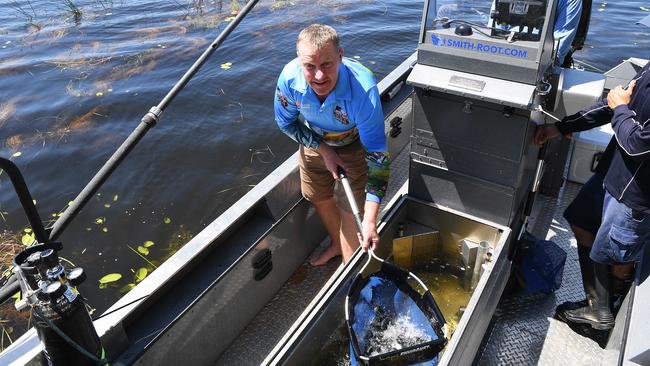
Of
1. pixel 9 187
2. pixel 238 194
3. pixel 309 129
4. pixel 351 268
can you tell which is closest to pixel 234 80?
pixel 238 194

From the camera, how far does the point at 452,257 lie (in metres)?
2.81

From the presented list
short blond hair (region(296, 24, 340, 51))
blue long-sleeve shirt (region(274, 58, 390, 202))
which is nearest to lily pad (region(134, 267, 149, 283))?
blue long-sleeve shirt (region(274, 58, 390, 202))

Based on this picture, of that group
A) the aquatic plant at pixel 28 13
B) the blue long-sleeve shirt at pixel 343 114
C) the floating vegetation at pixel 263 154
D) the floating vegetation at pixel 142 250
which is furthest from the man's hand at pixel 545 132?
the aquatic plant at pixel 28 13

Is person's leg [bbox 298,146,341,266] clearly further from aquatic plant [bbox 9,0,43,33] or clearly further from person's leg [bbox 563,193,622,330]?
aquatic plant [bbox 9,0,43,33]

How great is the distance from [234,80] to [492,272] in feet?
18.0

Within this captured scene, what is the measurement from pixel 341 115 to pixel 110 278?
2.48 m

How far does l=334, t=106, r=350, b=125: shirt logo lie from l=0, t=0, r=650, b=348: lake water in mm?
2291

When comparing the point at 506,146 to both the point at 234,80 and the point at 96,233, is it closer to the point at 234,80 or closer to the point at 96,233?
the point at 96,233

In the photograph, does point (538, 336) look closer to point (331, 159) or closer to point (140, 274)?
point (331, 159)

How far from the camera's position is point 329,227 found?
2961 mm

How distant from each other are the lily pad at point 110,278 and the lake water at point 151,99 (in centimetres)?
5

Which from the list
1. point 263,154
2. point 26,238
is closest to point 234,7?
point 263,154

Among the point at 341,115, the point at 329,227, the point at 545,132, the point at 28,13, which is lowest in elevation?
the point at 329,227

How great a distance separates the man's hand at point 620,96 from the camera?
A: 1.98 metres
